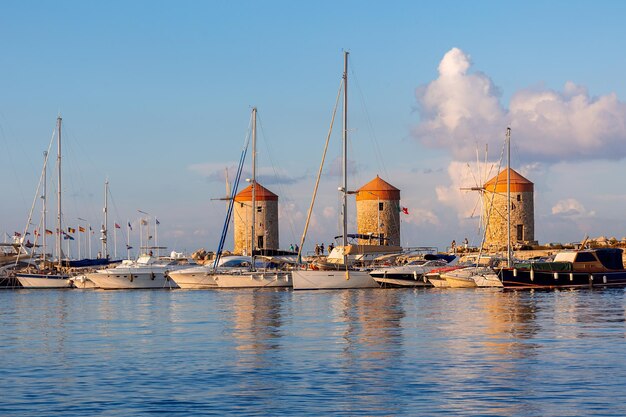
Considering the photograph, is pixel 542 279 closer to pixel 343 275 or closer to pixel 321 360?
pixel 343 275

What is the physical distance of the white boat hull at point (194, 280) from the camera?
5800 cm

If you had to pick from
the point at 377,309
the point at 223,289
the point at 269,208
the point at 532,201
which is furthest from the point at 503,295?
the point at 269,208

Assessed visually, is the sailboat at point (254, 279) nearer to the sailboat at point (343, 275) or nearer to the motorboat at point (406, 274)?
the sailboat at point (343, 275)

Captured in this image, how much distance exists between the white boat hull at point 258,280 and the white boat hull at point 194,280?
→ 1.64 meters

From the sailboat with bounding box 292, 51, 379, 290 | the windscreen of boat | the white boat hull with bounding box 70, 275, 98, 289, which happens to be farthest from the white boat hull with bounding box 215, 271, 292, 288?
the windscreen of boat

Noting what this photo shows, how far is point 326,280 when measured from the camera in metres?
50.9

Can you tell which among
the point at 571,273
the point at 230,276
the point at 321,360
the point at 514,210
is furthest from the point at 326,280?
the point at 514,210

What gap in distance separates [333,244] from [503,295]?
20.4 m

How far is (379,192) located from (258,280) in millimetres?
32699

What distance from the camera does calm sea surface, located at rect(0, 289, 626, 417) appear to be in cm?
1711

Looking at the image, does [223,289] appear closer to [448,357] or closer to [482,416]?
[448,357]

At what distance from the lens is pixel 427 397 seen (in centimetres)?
1756

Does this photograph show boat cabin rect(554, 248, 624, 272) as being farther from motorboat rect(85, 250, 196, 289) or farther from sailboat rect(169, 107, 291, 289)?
motorboat rect(85, 250, 196, 289)

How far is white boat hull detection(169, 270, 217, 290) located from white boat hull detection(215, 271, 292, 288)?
5.39ft
